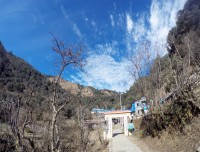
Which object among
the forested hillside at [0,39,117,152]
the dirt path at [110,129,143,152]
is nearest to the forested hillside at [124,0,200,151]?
the dirt path at [110,129,143,152]

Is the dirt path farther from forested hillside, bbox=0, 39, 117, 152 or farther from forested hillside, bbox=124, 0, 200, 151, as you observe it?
forested hillside, bbox=0, 39, 117, 152

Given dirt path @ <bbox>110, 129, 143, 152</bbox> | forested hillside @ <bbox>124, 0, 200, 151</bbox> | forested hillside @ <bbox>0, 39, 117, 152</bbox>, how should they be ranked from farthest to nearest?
dirt path @ <bbox>110, 129, 143, 152</bbox>, forested hillside @ <bbox>0, 39, 117, 152</bbox>, forested hillside @ <bbox>124, 0, 200, 151</bbox>

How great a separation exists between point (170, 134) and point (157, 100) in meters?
4.30

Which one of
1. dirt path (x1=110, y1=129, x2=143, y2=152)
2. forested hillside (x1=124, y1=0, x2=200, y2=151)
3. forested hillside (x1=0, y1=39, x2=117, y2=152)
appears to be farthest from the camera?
dirt path (x1=110, y1=129, x2=143, y2=152)

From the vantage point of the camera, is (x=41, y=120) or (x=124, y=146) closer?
(x=124, y=146)

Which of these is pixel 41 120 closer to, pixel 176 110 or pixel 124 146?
pixel 124 146

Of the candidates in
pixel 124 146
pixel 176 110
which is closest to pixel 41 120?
pixel 124 146

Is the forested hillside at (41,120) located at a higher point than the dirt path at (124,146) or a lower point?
higher

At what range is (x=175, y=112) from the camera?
11648 millimetres

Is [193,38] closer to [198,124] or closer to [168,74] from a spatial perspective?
[168,74]

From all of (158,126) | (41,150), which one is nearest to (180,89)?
(158,126)

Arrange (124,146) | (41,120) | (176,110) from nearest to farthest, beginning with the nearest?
(176,110) → (124,146) → (41,120)

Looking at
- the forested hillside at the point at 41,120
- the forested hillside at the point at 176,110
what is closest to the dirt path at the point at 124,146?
the forested hillside at the point at 176,110

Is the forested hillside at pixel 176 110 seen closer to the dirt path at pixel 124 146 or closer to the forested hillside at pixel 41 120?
the dirt path at pixel 124 146
